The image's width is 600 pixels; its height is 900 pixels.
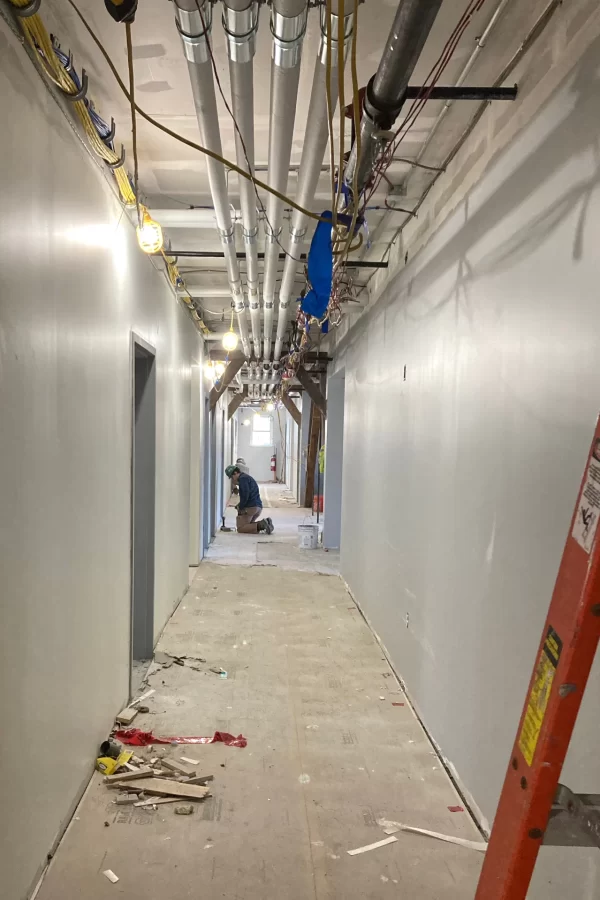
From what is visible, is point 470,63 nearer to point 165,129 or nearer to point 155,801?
point 165,129

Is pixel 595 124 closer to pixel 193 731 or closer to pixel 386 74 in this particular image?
pixel 386 74

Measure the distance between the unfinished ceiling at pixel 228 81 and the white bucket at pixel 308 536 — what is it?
4921 mm

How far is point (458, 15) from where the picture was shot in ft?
6.72

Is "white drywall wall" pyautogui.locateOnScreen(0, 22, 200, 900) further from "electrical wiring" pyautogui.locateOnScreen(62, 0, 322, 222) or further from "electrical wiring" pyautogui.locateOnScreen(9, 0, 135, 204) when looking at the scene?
"electrical wiring" pyautogui.locateOnScreen(62, 0, 322, 222)

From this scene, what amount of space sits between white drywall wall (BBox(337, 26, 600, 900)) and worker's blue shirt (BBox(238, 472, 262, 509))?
229 inches

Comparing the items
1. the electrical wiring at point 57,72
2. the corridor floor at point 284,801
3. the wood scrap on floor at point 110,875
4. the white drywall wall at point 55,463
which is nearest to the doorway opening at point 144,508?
the corridor floor at point 284,801

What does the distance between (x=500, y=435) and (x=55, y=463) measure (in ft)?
5.08

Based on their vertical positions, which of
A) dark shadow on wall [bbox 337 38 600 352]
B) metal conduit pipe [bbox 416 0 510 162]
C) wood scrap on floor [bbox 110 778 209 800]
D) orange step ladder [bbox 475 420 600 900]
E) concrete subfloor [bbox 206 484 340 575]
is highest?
metal conduit pipe [bbox 416 0 510 162]

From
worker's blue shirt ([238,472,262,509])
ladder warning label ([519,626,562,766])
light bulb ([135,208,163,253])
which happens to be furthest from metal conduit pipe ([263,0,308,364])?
worker's blue shirt ([238,472,262,509])

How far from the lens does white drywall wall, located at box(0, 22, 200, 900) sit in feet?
5.34

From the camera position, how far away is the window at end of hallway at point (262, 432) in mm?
22125

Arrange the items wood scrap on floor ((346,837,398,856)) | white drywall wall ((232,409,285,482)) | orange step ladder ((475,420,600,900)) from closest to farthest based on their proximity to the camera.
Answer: orange step ladder ((475,420,600,900)) < wood scrap on floor ((346,837,398,856)) < white drywall wall ((232,409,285,482))

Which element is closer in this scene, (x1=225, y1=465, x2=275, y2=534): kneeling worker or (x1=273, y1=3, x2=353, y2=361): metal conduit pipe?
(x1=273, y1=3, x2=353, y2=361): metal conduit pipe

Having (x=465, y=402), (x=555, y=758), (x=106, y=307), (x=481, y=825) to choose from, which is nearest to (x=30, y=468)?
(x=106, y=307)
